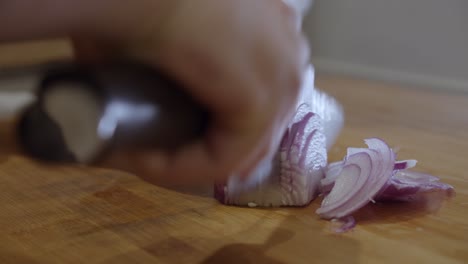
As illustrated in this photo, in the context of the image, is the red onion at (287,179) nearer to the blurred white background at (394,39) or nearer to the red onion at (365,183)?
the red onion at (365,183)

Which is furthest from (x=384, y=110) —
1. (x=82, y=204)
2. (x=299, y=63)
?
(x=299, y=63)

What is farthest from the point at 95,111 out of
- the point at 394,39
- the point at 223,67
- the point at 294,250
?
the point at 394,39

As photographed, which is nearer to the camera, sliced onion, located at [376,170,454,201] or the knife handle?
the knife handle

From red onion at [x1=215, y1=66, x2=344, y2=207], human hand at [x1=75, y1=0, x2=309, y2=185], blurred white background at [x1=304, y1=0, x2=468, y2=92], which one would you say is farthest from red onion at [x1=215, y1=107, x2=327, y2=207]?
blurred white background at [x1=304, y1=0, x2=468, y2=92]

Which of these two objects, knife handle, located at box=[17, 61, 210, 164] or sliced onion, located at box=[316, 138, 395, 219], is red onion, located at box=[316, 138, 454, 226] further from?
knife handle, located at box=[17, 61, 210, 164]

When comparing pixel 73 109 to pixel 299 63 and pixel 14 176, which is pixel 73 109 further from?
pixel 14 176

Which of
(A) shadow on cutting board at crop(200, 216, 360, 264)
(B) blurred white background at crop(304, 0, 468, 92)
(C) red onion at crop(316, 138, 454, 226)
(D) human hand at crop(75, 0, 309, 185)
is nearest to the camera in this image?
(D) human hand at crop(75, 0, 309, 185)

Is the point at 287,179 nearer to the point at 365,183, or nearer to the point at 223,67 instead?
the point at 365,183

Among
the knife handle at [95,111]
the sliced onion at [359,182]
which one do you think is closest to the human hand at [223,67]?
the knife handle at [95,111]
